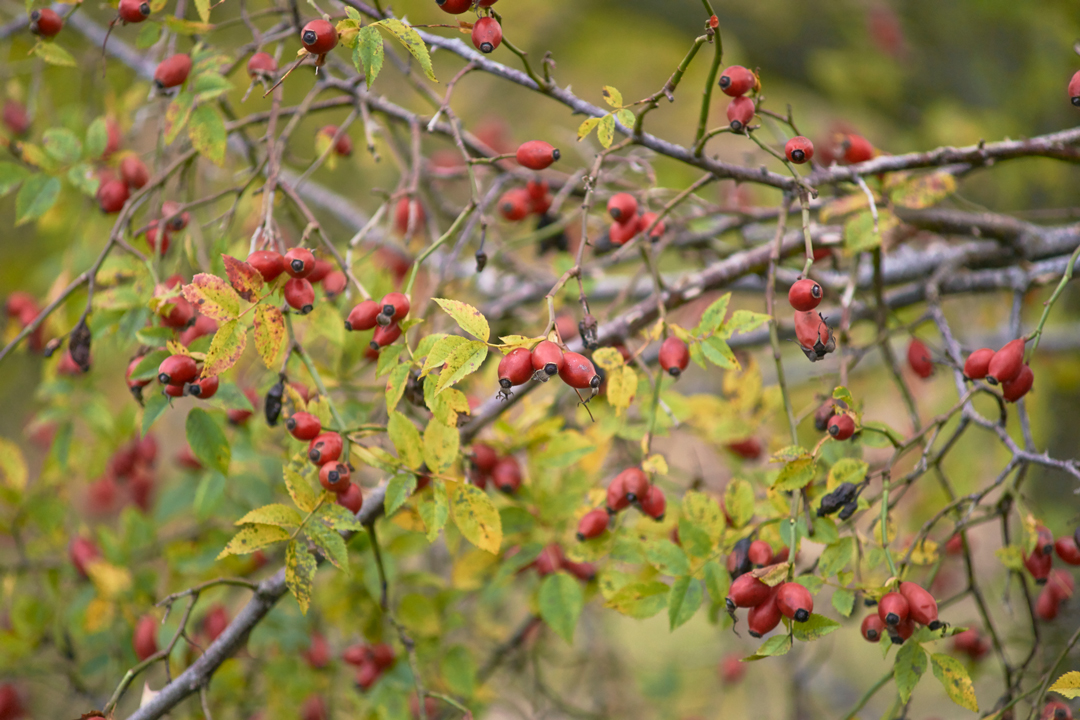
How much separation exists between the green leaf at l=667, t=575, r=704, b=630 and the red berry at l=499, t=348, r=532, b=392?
0.53m

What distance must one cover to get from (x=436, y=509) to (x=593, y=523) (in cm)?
35

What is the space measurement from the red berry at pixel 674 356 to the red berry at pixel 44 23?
1.44 m

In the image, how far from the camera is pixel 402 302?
128 centimetres

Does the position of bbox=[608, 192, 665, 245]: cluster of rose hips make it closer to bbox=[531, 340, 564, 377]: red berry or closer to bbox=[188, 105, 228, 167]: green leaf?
bbox=[531, 340, 564, 377]: red berry

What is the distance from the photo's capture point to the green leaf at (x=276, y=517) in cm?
126

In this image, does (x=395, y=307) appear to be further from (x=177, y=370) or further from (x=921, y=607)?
(x=921, y=607)

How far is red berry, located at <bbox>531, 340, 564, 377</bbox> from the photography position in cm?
104

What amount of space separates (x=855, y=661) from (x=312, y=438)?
4.26 meters

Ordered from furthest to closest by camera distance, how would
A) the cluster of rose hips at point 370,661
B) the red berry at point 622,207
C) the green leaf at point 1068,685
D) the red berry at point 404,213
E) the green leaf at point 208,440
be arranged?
the red berry at point 404,213
the cluster of rose hips at point 370,661
the red berry at point 622,207
the green leaf at point 208,440
the green leaf at point 1068,685

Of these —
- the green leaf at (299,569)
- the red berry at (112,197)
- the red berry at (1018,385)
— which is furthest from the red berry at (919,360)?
the red berry at (112,197)

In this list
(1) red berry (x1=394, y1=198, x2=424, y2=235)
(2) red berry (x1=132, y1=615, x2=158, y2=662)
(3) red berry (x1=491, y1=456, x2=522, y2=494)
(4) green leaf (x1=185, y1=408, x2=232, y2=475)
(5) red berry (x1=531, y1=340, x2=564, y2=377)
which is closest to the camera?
(5) red berry (x1=531, y1=340, x2=564, y2=377)

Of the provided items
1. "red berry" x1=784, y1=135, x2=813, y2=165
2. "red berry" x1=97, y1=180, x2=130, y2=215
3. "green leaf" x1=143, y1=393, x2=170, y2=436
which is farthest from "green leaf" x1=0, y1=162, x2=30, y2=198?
"red berry" x1=784, y1=135, x2=813, y2=165

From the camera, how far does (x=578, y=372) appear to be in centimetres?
106

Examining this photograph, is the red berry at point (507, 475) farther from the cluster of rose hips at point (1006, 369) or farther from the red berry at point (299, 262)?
the cluster of rose hips at point (1006, 369)
